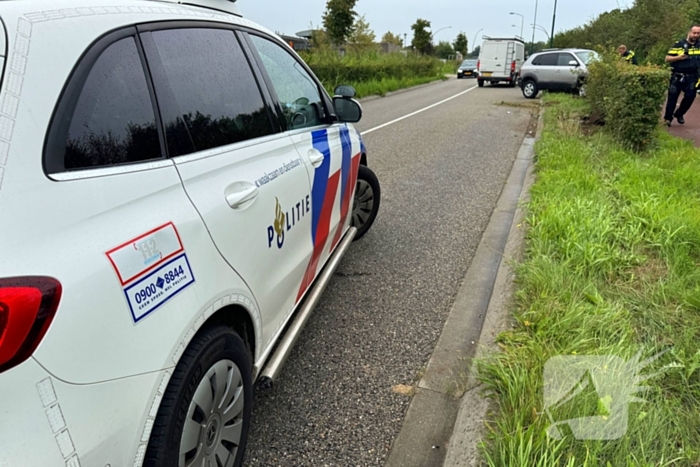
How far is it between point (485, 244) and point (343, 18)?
27.7 metres

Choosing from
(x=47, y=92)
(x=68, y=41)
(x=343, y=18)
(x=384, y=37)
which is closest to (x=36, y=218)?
(x=47, y=92)

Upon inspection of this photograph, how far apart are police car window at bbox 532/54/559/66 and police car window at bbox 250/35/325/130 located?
57.8ft

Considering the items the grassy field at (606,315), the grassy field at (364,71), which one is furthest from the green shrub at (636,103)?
the grassy field at (364,71)

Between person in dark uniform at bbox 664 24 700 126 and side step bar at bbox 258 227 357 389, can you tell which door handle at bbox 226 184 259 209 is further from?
person in dark uniform at bbox 664 24 700 126

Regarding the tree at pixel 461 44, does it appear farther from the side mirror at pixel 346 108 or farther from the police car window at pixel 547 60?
the side mirror at pixel 346 108

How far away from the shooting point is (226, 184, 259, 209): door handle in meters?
1.78

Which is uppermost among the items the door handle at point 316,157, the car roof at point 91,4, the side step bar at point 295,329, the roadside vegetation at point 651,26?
the roadside vegetation at point 651,26

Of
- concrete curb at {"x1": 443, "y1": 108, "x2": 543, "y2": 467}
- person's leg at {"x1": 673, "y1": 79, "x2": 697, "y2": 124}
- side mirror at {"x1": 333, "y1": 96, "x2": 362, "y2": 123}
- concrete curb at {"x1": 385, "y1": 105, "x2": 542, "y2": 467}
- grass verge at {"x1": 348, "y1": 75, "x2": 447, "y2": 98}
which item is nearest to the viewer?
concrete curb at {"x1": 443, "y1": 108, "x2": 543, "y2": 467}

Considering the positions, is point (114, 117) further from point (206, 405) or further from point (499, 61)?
point (499, 61)

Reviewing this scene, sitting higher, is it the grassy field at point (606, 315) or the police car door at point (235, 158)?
the police car door at point (235, 158)

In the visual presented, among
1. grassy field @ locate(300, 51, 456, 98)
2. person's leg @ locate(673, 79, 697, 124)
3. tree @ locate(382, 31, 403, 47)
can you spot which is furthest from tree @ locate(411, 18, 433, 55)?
person's leg @ locate(673, 79, 697, 124)

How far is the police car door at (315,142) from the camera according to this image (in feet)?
8.71

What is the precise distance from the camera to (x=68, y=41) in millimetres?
1357
